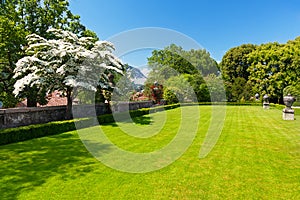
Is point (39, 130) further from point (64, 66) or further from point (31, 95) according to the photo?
point (31, 95)

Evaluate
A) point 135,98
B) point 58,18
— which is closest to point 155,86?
point 135,98

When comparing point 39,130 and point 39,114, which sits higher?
point 39,114

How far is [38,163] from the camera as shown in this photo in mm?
6641

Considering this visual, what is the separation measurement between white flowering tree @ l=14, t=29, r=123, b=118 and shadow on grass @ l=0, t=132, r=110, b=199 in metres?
5.34

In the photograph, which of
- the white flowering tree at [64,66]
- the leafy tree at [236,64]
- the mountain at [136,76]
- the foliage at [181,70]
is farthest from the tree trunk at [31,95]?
the leafy tree at [236,64]

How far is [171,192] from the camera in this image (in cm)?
475

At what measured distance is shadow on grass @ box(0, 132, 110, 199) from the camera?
510 cm

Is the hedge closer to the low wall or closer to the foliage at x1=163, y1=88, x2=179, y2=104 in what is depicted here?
the low wall

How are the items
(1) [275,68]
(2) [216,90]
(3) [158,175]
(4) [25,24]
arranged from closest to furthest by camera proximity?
(3) [158,175] < (4) [25,24] < (1) [275,68] < (2) [216,90]

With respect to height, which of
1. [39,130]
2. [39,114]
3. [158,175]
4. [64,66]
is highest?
[64,66]

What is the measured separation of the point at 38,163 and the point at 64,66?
8590mm

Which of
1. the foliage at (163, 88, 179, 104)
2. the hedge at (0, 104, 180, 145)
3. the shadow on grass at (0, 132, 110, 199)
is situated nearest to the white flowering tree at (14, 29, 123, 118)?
the hedge at (0, 104, 180, 145)

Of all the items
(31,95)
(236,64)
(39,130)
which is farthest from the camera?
(236,64)

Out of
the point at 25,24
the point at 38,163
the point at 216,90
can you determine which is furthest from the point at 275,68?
the point at 38,163
